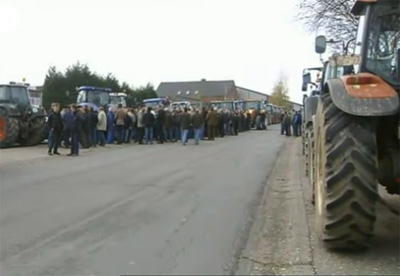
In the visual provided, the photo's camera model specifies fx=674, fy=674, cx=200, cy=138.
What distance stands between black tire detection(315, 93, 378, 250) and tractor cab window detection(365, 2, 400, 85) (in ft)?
2.89

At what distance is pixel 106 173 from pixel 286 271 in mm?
9595

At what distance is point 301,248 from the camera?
23.6ft

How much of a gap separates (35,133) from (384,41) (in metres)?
21.0

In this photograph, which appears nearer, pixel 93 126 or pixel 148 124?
pixel 93 126

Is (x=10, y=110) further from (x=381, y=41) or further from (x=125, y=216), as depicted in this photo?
(x=381, y=41)

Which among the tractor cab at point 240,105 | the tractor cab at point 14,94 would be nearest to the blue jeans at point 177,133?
the tractor cab at point 14,94

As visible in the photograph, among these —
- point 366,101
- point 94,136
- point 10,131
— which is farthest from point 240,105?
point 366,101

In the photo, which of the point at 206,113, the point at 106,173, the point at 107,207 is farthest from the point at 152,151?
the point at 107,207

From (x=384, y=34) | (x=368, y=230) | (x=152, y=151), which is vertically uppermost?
(x=384, y=34)

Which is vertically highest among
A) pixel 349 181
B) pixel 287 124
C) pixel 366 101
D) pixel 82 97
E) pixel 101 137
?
pixel 366 101

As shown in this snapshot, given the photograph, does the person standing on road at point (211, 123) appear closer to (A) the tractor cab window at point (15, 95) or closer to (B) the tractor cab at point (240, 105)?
(A) the tractor cab window at point (15, 95)

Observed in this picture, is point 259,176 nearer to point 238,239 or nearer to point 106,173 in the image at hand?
point 106,173

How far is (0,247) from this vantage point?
24.8ft

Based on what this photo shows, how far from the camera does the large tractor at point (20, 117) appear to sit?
25.3 m
